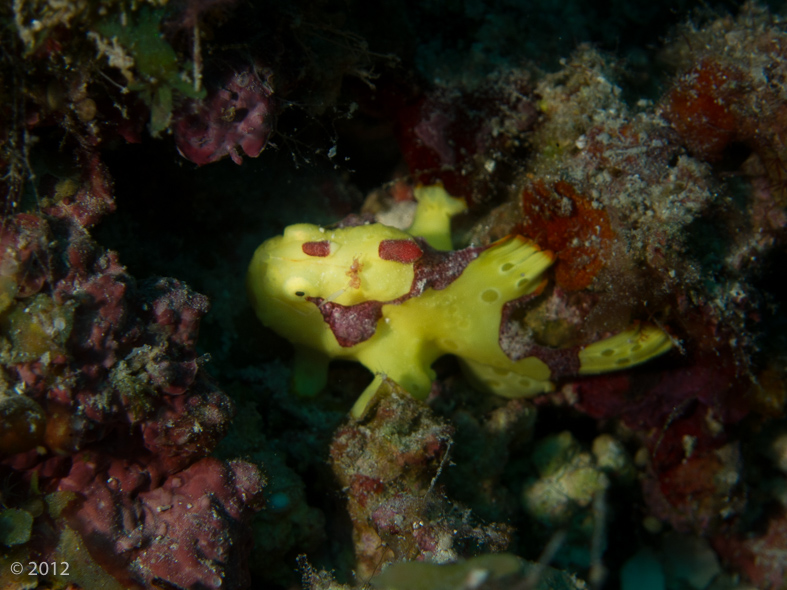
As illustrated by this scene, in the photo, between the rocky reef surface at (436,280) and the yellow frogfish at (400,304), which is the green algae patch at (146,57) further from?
the yellow frogfish at (400,304)

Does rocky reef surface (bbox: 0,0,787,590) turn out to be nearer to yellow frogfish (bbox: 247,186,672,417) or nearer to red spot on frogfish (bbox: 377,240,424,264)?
yellow frogfish (bbox: 247,186,672,417)

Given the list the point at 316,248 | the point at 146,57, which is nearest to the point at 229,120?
the point at 146,57

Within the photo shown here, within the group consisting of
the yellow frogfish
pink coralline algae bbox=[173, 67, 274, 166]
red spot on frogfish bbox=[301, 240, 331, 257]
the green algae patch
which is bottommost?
the yellow frogfish

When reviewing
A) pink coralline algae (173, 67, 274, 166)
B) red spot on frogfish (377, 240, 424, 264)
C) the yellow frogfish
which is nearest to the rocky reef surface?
pink coralline algae (173, 67, 274, 166)

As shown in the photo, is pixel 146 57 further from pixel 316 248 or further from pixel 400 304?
pixel 400 304

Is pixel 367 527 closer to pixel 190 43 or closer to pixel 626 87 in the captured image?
pixel 190 43

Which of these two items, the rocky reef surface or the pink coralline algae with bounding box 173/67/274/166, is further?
the pink coralline algae with bounding box 173/67/274/166
